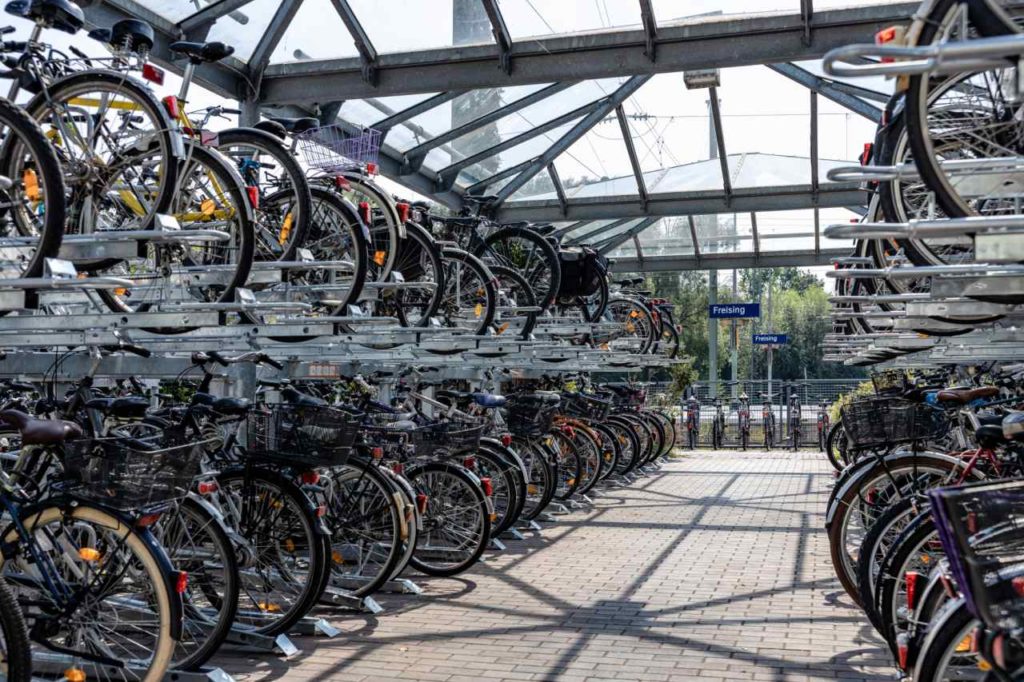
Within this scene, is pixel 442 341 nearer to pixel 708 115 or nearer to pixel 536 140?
pixel 536 140

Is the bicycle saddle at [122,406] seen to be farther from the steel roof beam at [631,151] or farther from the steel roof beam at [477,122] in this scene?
the steel roof beam at [631,151]

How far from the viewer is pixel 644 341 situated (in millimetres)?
13445

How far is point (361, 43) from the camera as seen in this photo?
9.05 m

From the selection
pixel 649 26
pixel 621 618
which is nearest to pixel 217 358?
pixel 621 618

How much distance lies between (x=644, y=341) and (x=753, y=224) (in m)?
3.06

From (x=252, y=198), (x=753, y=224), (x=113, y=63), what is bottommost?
(x=252, y=198)

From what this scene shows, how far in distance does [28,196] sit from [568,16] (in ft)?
19.1

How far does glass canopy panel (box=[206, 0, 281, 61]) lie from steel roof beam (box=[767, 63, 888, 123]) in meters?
4.51

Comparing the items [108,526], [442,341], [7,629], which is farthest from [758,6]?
[7,629]

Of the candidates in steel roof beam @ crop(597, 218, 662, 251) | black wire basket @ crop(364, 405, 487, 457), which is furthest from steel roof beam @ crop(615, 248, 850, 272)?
black wire basket @ crop(364, 405, 487, 457)

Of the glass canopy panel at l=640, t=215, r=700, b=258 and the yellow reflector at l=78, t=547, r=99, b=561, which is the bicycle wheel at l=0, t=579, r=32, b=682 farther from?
the glass canopy panel at l=640, t=215, r=700, b=258

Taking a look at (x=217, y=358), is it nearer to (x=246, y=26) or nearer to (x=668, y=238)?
(x=246, y=26)

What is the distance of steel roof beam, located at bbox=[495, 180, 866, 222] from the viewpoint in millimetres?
13078

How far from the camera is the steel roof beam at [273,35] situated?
8602 millimetres
